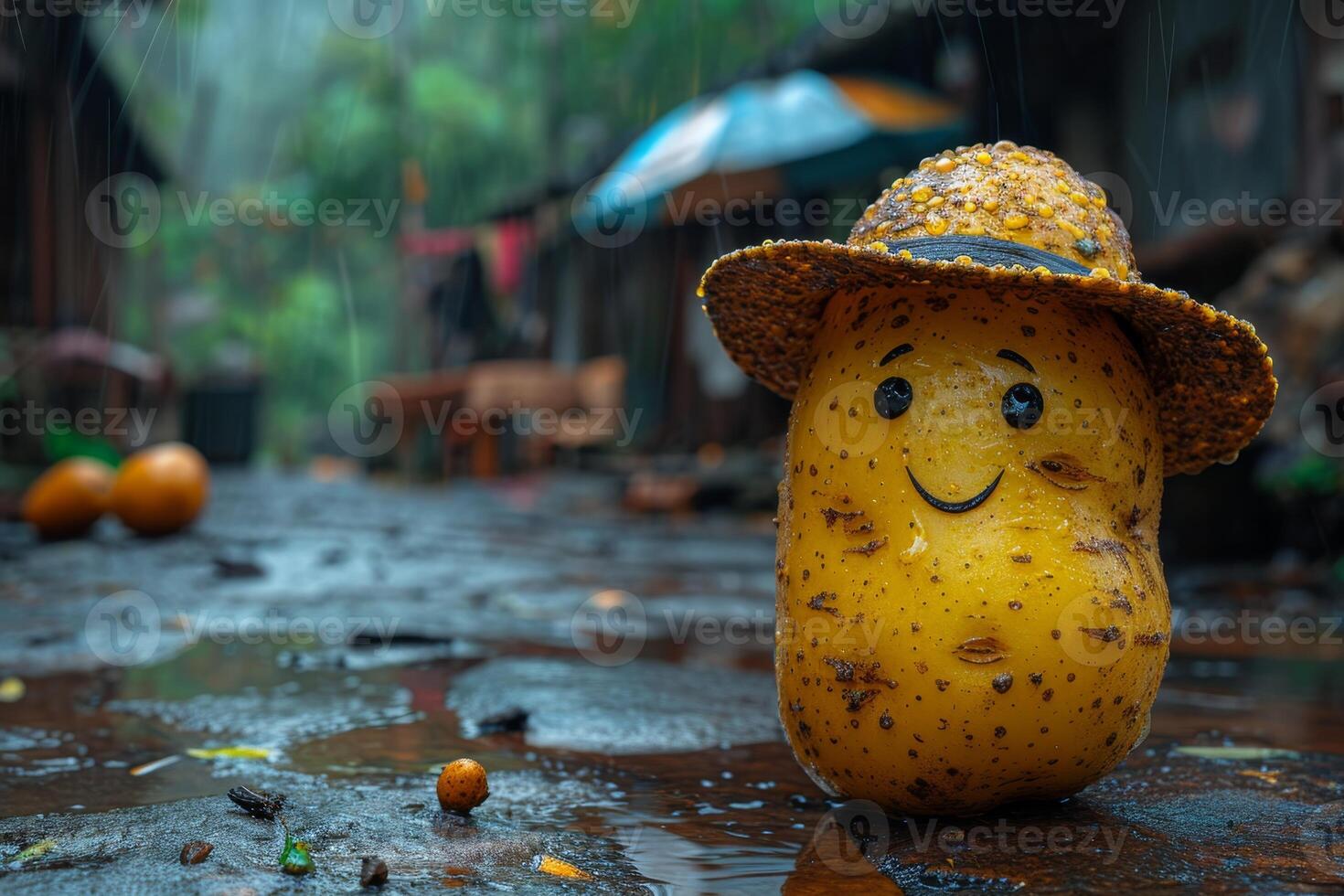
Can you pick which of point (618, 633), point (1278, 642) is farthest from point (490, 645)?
point (1278, 642)

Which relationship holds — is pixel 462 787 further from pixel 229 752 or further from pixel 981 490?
pixel 981 490

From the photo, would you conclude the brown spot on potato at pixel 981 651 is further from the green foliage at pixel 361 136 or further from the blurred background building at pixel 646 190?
the green foliage at pixel 361 136

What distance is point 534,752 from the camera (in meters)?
2.53

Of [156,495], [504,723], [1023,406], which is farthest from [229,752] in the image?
[156,495]

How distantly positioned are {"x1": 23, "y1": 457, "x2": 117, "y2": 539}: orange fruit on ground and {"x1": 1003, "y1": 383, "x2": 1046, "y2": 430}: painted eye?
6545 mm

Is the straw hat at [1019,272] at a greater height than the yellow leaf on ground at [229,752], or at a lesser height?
greater

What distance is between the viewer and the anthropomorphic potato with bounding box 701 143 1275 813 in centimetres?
179

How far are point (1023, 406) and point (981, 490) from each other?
16 cm

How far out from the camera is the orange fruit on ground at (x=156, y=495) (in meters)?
6.87

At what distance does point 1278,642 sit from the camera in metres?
4.12

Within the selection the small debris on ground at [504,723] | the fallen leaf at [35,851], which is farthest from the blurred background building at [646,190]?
the fallen leaf at [35,851]

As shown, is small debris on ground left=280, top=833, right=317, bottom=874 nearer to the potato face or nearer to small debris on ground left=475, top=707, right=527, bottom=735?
the potato face

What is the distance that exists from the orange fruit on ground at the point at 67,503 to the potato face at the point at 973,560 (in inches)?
245

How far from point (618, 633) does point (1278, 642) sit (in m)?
2.42
